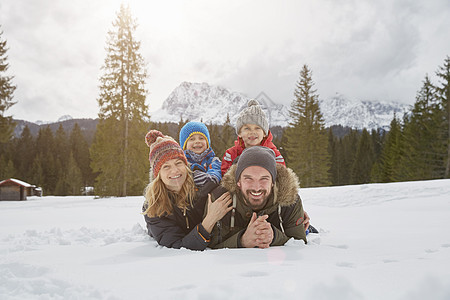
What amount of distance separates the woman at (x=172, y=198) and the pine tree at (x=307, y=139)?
79.0 ft

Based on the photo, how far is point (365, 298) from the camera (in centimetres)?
139

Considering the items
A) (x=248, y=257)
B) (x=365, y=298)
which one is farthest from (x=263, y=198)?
(x=365, y=298)

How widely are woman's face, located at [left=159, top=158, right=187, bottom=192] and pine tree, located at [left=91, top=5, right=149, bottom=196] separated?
15.5 m

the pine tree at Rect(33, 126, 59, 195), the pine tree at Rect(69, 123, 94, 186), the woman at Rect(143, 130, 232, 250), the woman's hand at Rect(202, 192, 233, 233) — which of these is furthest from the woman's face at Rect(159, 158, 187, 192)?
the pine tree at Rect(69, 123, 94, 186)

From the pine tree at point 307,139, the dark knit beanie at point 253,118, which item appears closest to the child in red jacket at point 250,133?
the dark knit beanie at point 253,118

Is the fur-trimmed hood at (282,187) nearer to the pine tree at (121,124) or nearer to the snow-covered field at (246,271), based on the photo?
the snow-covered field at (246,271)

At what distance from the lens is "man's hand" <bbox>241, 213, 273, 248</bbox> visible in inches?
114

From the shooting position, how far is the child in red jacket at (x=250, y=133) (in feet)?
15.6

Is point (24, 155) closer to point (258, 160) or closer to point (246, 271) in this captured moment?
point (258, 160)

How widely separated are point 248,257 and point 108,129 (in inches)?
697

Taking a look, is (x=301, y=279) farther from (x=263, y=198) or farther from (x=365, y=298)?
(x=263, y=198)

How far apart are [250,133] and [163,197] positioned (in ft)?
7.20

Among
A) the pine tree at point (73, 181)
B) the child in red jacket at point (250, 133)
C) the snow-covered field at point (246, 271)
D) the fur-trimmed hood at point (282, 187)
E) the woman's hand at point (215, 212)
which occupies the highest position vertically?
the child in red jacket at point (250, 133)

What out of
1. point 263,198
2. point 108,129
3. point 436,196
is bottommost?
point 436,196
